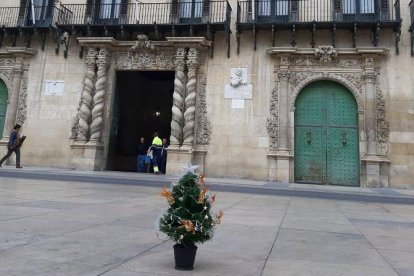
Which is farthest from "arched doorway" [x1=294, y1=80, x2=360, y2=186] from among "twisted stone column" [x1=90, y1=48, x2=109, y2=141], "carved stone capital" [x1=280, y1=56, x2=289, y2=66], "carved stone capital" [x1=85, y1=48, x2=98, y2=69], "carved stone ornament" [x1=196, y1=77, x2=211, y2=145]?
"carved stone capital" [x1=85, y1=48, x2=98, y2=69]

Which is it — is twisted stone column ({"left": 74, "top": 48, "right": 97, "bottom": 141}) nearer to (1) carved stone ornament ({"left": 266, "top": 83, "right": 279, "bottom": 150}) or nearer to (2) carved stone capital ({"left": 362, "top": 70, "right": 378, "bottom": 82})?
(1) carved stone ornament ({"left": 266, "top": 83, "right": 279, "bottom": 150})

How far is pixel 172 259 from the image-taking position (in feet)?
10.8

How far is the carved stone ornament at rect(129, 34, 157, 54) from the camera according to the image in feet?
57.7

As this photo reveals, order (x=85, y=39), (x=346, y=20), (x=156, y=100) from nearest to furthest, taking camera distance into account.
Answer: (x=346, y=20) < (x=85, y=39) < (x=156, y=100)

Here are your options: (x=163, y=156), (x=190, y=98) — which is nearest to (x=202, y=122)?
(x=190, y=98)

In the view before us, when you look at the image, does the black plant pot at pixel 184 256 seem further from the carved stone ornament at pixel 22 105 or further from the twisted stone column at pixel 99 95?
the carved stone ornament at pixel 22 105

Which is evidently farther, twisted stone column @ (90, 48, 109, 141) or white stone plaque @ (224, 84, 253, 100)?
twisted stone column @ (90, 48, 109, 141)

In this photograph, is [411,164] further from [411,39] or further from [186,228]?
[186,228]

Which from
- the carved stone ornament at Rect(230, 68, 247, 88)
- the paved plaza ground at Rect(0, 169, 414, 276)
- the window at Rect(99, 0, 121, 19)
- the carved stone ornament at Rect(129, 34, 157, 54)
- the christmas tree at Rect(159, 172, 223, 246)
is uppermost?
the window at Rect(99, 0, 121, 19)

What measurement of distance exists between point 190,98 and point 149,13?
17.6 ft

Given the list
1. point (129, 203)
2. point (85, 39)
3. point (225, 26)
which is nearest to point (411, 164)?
point (225, 26)

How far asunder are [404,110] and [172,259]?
15115 mm

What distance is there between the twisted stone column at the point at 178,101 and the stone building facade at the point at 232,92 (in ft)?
0.17

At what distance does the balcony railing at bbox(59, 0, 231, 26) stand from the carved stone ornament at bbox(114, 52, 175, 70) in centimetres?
159
